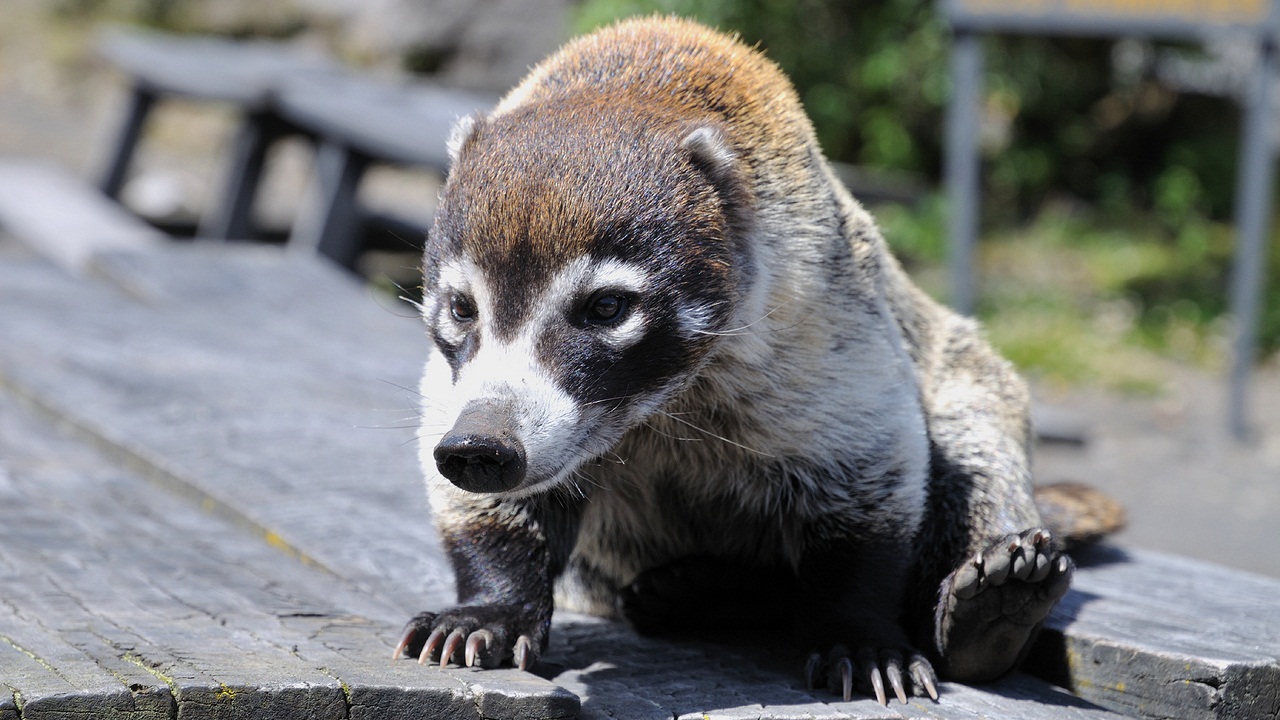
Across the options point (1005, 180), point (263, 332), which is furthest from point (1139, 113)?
point (263, 332)

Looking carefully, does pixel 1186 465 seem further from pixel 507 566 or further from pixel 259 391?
pixel 507 566

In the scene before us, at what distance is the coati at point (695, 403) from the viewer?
2553mm

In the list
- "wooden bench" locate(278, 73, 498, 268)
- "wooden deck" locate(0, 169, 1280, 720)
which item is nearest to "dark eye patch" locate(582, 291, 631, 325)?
"wooden deck" locate(0, 169, 1280, 720)

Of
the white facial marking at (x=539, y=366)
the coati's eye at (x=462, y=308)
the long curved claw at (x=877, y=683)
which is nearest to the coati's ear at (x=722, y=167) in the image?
the white facial marking at (x=539, y=366)

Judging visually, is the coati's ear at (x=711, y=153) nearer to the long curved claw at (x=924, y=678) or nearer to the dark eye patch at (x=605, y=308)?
the dark eye patch at (x=605, y=308)

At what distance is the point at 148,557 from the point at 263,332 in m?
2.42

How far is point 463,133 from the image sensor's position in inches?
115

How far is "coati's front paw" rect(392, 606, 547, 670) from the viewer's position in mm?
2645

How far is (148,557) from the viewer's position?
10.2ft

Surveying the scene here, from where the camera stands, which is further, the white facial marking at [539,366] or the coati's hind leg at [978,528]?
the coati's hind leg at [978,528]

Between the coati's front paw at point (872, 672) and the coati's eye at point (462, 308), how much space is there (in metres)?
0.99

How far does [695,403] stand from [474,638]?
2.23 ft

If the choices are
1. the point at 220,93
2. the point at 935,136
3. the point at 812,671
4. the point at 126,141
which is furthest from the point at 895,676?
the point at 935,136

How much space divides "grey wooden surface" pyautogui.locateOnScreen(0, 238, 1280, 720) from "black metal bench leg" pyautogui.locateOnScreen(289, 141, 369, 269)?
241cm
